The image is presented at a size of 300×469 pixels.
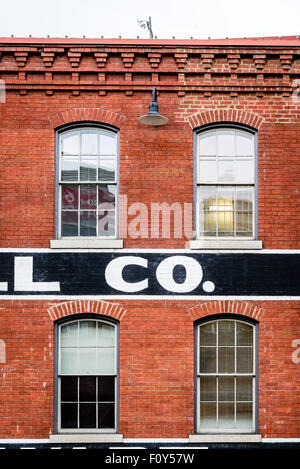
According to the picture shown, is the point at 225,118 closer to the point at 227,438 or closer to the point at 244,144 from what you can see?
the point at 244,144

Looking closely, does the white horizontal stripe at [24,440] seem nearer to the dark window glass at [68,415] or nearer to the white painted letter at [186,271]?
the dark window glass at [68,415]

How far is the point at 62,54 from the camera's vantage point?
28.0ft

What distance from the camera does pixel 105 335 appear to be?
331 inches

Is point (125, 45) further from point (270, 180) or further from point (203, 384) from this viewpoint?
point (203, 384)

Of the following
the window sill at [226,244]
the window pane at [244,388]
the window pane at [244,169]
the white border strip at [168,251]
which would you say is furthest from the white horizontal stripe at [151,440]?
the window pane at [244,169]

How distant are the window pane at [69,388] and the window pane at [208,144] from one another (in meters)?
4.71

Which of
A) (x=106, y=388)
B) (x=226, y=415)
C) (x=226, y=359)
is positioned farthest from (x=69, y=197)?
(x=226, y=415)

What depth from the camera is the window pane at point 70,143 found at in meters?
8.66

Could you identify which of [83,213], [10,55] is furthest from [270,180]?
[10,55]

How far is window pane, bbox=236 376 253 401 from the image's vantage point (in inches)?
328

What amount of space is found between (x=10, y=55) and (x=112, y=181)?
2943 millimetres

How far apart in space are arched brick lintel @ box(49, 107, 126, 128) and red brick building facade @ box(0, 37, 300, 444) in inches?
1.1

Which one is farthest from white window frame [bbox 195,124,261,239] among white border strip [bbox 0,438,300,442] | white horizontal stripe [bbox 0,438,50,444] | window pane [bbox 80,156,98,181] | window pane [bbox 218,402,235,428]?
white horizontal stripe [bbox 0,438,50,444]

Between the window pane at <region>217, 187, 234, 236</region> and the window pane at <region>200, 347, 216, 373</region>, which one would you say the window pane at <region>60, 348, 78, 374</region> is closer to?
the window pane at <region>200, 347, 216, 373</region>
